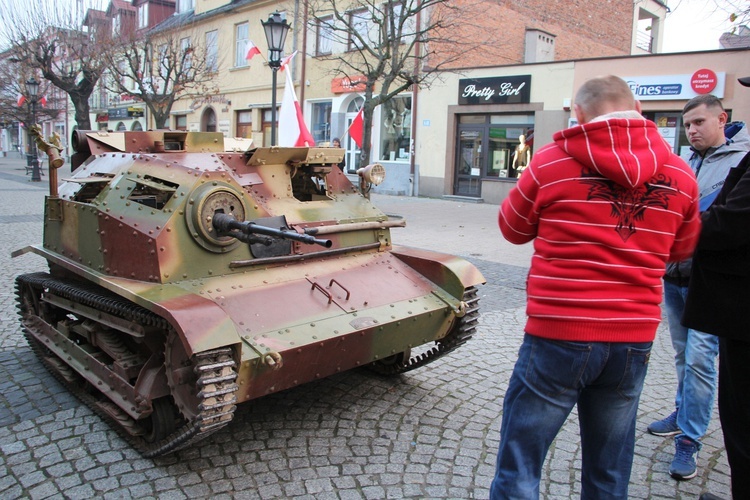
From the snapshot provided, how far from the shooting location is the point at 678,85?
15.1 metres

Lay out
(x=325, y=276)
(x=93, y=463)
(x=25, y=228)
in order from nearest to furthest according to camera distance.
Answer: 1. (x=93, y=463)
2. (x=325, y=276)
3. (x=25, y=228)

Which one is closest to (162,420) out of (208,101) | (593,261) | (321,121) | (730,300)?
(593,261)

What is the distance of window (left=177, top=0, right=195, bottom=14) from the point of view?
30.5m

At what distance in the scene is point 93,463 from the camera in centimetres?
375

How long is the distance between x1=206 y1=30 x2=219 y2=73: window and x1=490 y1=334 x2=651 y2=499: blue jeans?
2628cm

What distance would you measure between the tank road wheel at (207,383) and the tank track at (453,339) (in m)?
1.90

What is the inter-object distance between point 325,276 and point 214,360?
1.32m

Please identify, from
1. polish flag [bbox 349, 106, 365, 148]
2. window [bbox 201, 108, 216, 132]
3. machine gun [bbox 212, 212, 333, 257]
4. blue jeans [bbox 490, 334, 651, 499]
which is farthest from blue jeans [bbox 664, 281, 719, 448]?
window [bbox 201, 108, 216, 132]

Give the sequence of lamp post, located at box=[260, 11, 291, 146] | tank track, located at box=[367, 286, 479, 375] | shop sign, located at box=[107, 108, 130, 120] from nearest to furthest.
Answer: tank track, located at box=[367, 286, 479, 375], lamp post, located at box=[260, 11, 291, 146], shop sign, located at box=[107, 108, 130, 120]

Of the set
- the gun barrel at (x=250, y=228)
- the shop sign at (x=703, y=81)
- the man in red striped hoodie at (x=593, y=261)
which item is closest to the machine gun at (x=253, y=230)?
the gun barrel at (x=250, y=228)

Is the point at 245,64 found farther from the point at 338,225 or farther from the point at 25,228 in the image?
the point at 338,225

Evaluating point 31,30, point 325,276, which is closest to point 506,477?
point 325,276

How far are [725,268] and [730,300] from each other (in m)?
0.13

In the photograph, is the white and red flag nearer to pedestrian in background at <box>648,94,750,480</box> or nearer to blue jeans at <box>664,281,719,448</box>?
pedestrian in background at <box>648,94,750,480</box>
